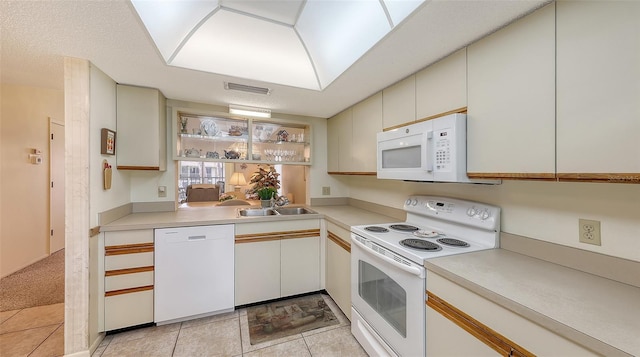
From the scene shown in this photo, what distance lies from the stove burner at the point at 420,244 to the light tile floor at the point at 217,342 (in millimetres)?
927

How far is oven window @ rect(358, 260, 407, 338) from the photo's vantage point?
1.41 metres

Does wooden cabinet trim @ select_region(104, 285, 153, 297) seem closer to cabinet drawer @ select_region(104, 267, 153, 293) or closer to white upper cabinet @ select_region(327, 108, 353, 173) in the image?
cabinet drawer @ select_region(104, 267, 153, 293)

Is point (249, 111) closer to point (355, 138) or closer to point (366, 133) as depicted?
point (355, 138)

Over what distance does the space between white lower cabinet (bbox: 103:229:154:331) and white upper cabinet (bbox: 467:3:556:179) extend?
2470 millimetres

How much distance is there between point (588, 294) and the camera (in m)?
0.91

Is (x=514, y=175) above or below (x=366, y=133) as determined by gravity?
below

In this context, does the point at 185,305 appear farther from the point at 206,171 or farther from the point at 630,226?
the point at 206,171

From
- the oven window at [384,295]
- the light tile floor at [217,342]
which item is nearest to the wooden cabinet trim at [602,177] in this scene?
the oven window at [384,295]

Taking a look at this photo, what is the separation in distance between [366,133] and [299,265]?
149 centimetres

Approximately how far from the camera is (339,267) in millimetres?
2199

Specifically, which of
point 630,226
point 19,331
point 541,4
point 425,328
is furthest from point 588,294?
point 19,331

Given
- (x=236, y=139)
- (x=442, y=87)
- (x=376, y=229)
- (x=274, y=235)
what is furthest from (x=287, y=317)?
(x=442, y=87)

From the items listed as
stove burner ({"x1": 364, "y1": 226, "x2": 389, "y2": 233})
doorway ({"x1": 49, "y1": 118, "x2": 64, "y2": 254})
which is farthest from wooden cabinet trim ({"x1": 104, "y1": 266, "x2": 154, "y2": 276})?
doorway ({"x1": 49, "y1": 118, "x2": 64, "y2": 254})

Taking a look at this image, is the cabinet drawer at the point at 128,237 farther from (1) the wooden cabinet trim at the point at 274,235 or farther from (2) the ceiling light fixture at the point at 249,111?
(2) the ceiling light fixture at the point at 249,111
